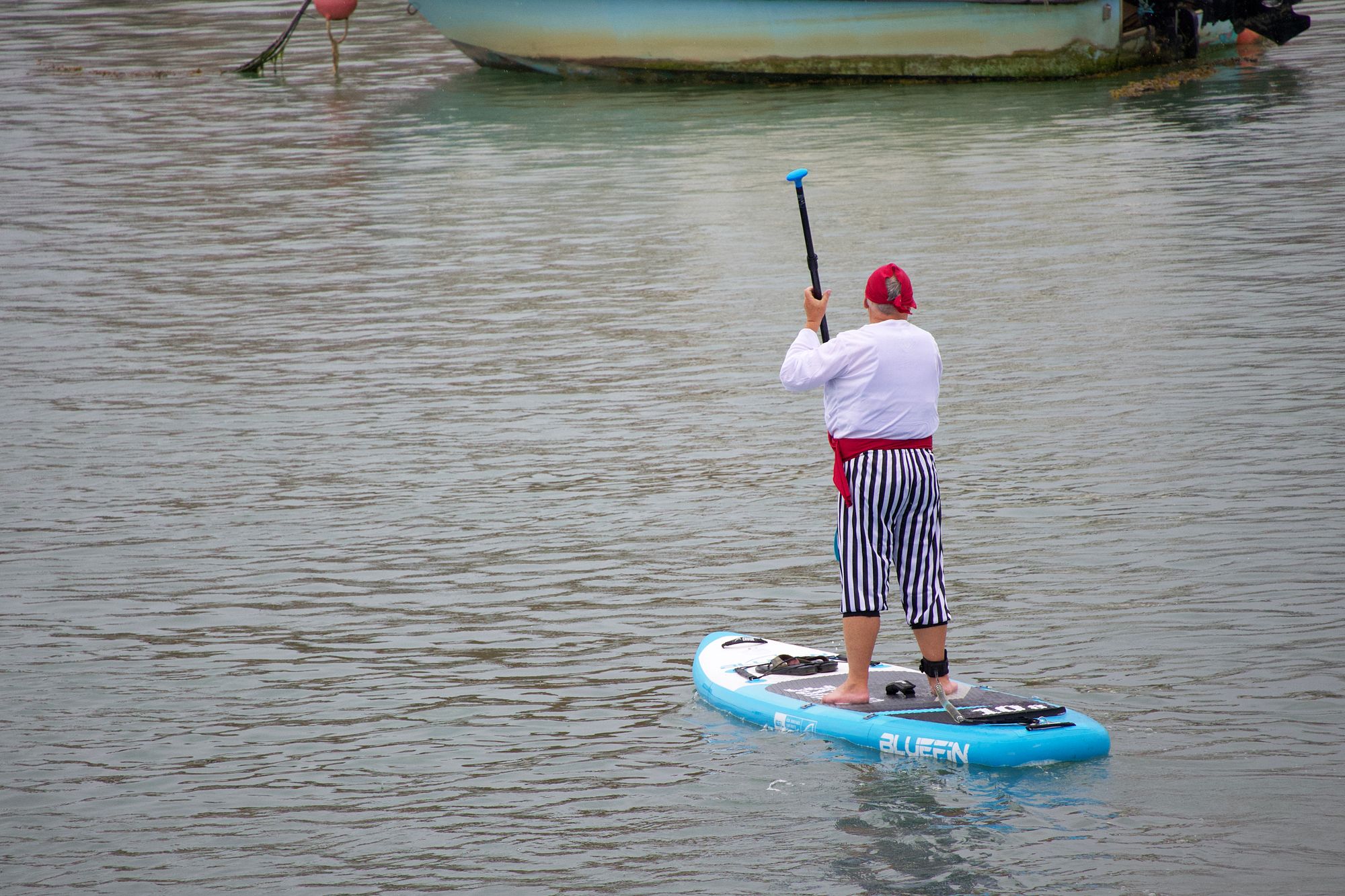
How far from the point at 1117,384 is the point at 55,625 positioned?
7.47 meters

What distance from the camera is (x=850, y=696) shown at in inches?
285

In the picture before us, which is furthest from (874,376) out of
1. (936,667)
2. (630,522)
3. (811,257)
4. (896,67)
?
(896,67)

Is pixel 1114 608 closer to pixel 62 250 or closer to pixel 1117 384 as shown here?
pixel 1117 384

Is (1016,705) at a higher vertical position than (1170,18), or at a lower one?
lower

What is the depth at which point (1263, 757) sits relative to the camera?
261 inches

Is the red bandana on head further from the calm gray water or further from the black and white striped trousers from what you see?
the calm gray water

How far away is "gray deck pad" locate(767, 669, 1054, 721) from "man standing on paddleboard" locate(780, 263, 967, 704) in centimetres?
13

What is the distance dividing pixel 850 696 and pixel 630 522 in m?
2.98

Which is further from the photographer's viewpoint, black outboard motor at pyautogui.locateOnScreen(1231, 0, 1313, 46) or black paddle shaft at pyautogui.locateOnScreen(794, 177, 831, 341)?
black outboard motor at pyautogui.locateOnScreen(1231, 0, 1313, 46)

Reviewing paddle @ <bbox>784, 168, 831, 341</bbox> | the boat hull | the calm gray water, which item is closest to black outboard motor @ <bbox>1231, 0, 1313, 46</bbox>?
the boat hull

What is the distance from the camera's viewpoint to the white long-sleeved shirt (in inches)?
270

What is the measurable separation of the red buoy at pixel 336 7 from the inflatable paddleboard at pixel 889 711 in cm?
2861

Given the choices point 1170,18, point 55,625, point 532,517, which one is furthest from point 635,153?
point 55,625

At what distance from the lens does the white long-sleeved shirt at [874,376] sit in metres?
6.86
